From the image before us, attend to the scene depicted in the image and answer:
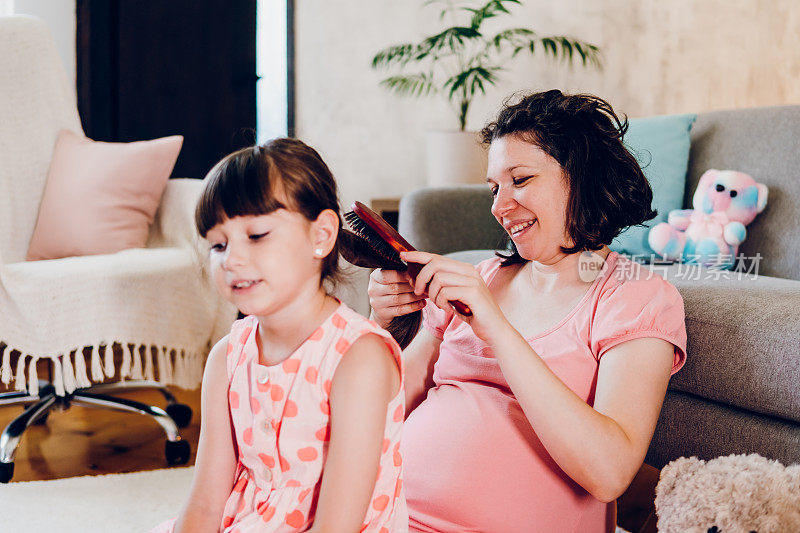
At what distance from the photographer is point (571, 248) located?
42.1 inches

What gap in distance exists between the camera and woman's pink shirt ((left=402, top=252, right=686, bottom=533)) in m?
0.94

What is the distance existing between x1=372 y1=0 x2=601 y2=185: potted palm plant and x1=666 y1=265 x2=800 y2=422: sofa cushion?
140 centimetres

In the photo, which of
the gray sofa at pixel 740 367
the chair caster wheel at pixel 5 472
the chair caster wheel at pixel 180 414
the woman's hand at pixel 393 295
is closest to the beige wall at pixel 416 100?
the gray sofa at pixel 740 367

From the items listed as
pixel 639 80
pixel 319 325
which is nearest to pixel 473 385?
pixel 319 325

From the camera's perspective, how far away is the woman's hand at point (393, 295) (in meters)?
1.02

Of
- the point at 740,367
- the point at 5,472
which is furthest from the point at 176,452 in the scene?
the point at 740,367

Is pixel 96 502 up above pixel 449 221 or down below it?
below

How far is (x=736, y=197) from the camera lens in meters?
1.84

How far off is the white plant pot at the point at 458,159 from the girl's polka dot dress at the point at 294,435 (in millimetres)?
Result: 2084

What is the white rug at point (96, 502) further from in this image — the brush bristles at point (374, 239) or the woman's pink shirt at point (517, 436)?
the brush bristles at point (374, 239)

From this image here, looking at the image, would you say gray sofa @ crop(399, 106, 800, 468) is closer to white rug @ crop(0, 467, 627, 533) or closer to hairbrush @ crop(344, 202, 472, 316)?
white rug @ crop(0, 467, 627, 533)

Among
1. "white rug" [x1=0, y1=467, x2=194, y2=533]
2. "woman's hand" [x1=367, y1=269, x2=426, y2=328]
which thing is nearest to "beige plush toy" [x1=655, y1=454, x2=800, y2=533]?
"woman's hand" [x1=367, y1=269, x2=426, y2=328]

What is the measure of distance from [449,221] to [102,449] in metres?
1.11

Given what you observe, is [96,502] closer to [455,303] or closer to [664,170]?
[455,303]
